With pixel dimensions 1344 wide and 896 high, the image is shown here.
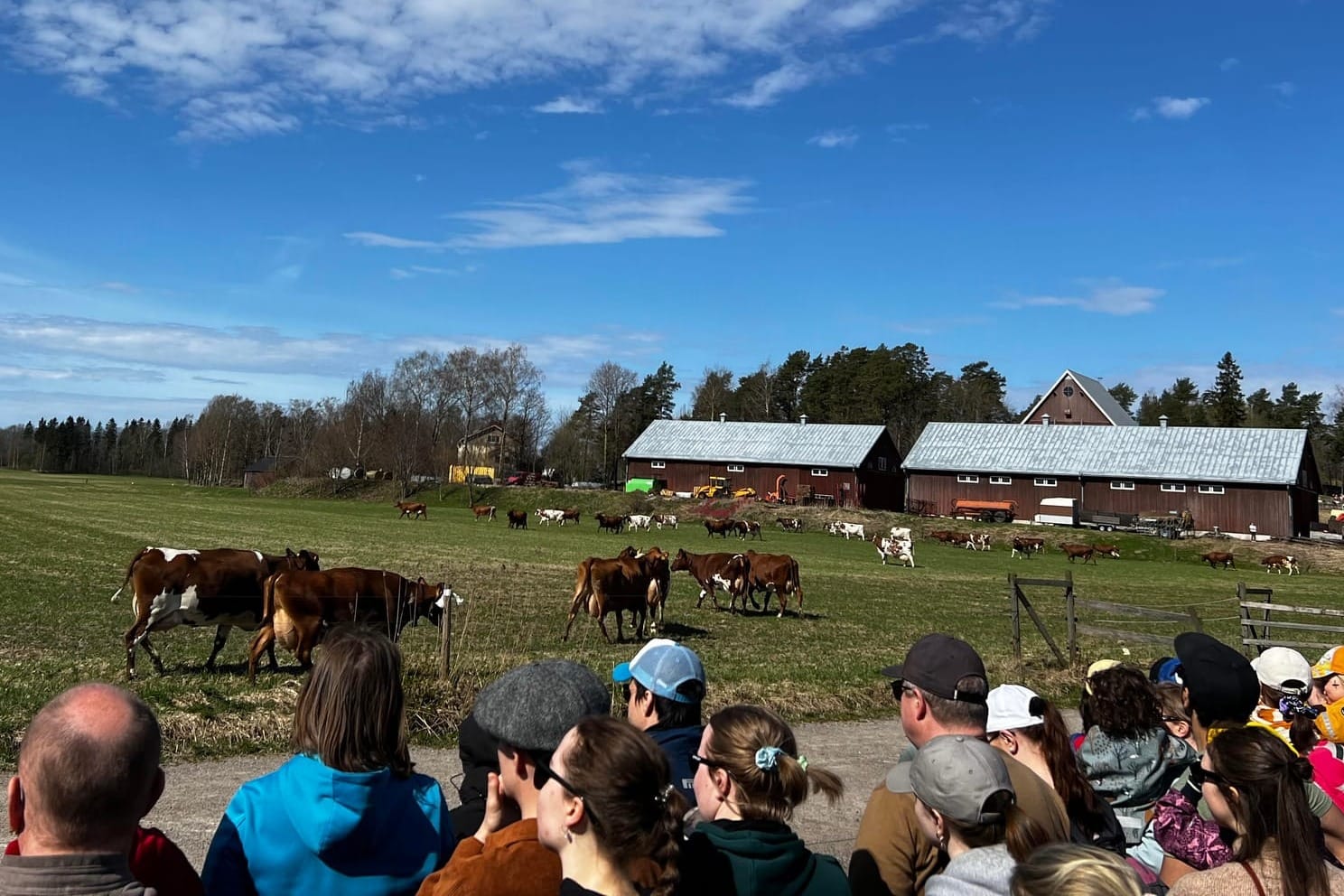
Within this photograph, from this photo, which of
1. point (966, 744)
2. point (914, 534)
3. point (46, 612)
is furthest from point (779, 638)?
point (914, 534)

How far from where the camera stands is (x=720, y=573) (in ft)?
73.6

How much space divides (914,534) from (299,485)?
51149mm

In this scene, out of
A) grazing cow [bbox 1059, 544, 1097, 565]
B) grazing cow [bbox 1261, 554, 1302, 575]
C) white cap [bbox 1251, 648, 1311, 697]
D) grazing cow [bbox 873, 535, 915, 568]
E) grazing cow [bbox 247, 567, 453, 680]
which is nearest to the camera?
white cap [bbox 1251, 648, 1311, 697]

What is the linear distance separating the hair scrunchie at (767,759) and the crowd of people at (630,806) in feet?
0.04

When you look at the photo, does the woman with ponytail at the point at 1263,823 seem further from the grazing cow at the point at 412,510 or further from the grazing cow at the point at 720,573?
the grazing cow at the point at 412,510

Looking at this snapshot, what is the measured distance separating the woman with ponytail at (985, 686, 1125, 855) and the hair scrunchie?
63.3 inches

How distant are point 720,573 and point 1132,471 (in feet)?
160

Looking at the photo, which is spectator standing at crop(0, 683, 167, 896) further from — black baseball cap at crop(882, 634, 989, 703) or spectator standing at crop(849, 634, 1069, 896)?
black baseball cap at crop(882, 634, 989, 703)

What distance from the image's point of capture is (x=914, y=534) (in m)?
56.4

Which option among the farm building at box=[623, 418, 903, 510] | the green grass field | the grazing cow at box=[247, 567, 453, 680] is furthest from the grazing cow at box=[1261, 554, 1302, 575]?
the grazing cow at box=[247, 567, 453, 680]

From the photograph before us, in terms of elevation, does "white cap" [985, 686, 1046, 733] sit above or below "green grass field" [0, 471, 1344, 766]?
above

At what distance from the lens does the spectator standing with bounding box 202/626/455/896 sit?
3045 millimetres

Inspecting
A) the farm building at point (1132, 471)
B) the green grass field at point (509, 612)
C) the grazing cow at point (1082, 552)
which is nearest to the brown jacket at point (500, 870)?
the green grass field at point (509, 612)

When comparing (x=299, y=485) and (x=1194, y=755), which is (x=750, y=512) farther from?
(x=1194, y=755)
